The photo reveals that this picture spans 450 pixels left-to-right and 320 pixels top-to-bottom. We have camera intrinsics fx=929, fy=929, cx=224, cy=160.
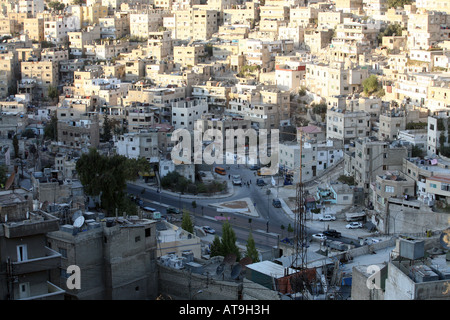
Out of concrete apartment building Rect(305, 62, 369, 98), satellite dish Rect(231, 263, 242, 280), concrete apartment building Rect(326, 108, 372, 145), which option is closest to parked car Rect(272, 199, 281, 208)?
concrete apartment building Rect(326, 108, 372, 145)

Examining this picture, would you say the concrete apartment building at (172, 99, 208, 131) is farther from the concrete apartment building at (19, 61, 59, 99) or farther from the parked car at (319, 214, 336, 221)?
the parked car at (319, 214, 336, 221)

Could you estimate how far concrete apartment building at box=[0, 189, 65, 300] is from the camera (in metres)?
10.1

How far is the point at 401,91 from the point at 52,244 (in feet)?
59.6

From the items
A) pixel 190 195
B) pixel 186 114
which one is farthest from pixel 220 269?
pixel 186 114

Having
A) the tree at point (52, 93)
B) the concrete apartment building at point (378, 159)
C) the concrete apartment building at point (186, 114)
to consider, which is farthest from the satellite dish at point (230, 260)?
the tree at point (52, 93)

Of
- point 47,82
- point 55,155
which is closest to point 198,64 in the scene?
point 47,82

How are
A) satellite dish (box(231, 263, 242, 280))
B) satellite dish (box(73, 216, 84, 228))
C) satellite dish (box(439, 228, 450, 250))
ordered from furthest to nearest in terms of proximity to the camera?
1. satellite dish (box(231, 263, 242, 280))
2. satellite dish (box(73, 216, 84, 228))
3. satellite dish (box(439, 228, 450, 250))

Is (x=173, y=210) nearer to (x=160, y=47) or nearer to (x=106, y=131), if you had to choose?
(x=106, y=131)

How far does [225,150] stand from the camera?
27328mm

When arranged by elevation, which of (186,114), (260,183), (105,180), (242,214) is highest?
(186,114)

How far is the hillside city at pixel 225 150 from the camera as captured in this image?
11852 millimetres

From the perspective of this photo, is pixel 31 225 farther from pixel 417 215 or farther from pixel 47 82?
pixel 47 82

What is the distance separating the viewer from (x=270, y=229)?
815 inches

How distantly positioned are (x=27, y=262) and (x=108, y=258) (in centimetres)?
189
